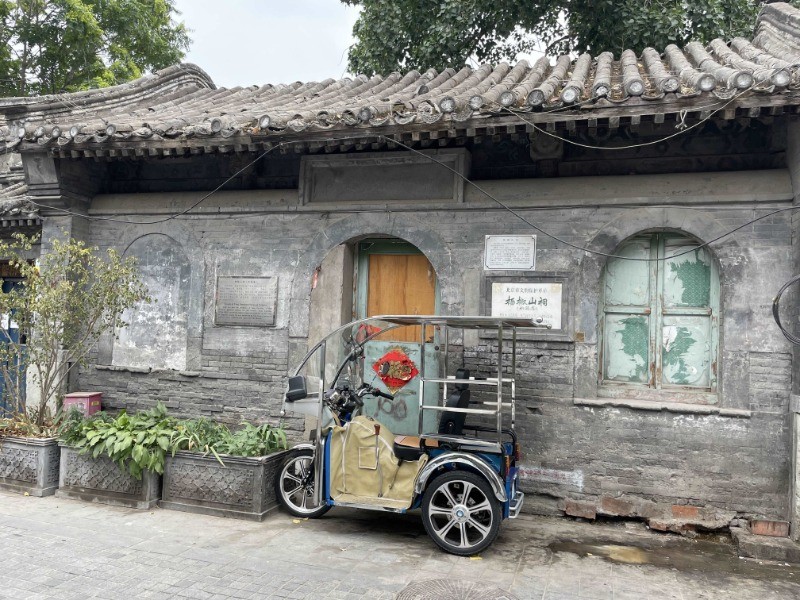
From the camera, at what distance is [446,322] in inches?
226

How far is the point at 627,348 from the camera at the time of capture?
6.68 m

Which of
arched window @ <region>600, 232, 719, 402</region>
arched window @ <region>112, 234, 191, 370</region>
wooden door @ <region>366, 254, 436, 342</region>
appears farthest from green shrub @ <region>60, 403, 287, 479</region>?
arched window @ <region>600, 232, 719, 402</region>

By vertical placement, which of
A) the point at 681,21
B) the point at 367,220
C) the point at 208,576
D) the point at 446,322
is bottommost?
the point at 208,576

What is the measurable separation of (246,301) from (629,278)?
437 cm

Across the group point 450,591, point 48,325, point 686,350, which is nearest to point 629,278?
point 686,350

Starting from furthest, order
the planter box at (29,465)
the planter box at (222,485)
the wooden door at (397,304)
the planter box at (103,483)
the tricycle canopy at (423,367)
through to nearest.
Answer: the wooden door at (397,304)
the planter box at (29,465)
the planter box at (103,483)
the planter box at (222,485)
the tricycle canopy at (423,367)

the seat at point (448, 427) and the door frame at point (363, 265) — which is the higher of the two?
the door frame at point (363, 265)

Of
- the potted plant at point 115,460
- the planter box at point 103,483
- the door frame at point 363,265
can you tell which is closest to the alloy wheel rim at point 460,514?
the door frame at point 363,265

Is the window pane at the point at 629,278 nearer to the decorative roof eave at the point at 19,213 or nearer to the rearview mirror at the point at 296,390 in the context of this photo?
the rearview mirror at the point at 296,390

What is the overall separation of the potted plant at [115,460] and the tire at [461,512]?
111 inches

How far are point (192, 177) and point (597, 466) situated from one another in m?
5.95

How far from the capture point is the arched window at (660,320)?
646cm

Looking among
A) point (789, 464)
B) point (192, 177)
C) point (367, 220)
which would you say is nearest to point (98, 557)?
point (367, 220)

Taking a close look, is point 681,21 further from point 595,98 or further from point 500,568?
point 500,568
